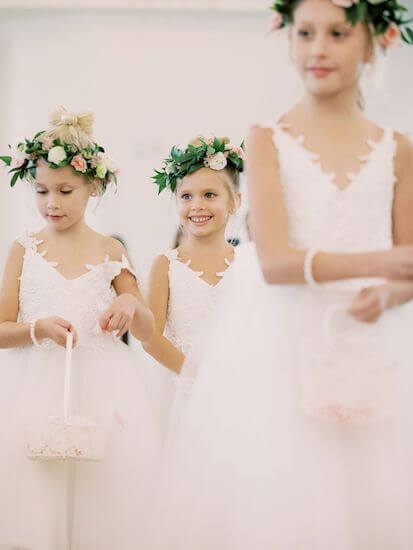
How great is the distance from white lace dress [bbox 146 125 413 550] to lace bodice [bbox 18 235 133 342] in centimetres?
93

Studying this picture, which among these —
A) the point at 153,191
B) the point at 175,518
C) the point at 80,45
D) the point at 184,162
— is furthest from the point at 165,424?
the point at 80,45

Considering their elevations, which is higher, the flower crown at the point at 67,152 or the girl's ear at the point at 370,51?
the flower crown at the point at 67,152

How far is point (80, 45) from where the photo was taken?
619 cm

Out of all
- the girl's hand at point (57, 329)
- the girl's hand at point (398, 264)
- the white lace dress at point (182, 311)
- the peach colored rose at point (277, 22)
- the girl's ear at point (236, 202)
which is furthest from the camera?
the girl's ear at point (236, 202)

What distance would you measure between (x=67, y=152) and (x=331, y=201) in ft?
4.04

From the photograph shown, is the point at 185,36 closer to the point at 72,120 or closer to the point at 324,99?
the point at 72,120

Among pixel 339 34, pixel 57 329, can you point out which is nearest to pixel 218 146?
pixel 57 329

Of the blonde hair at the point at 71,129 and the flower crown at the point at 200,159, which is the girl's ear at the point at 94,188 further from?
the flower crown at the point at 200,159

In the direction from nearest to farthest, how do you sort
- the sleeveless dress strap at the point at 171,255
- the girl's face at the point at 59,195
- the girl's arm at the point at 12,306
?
1. the girl's arm at the point at 12,306
2. the girl's face at the point at 59,195
3. the sleeveless dress strap at the point at 171,255

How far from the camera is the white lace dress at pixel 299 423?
6.73 feet

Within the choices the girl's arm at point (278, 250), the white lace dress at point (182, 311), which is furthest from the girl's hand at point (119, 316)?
the girl's arm at point (278, 250)

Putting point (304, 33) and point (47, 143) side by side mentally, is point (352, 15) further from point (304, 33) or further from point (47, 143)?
point (47, 143)

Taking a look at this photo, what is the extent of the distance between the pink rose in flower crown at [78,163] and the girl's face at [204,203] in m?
0.52

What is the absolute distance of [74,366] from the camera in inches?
123
